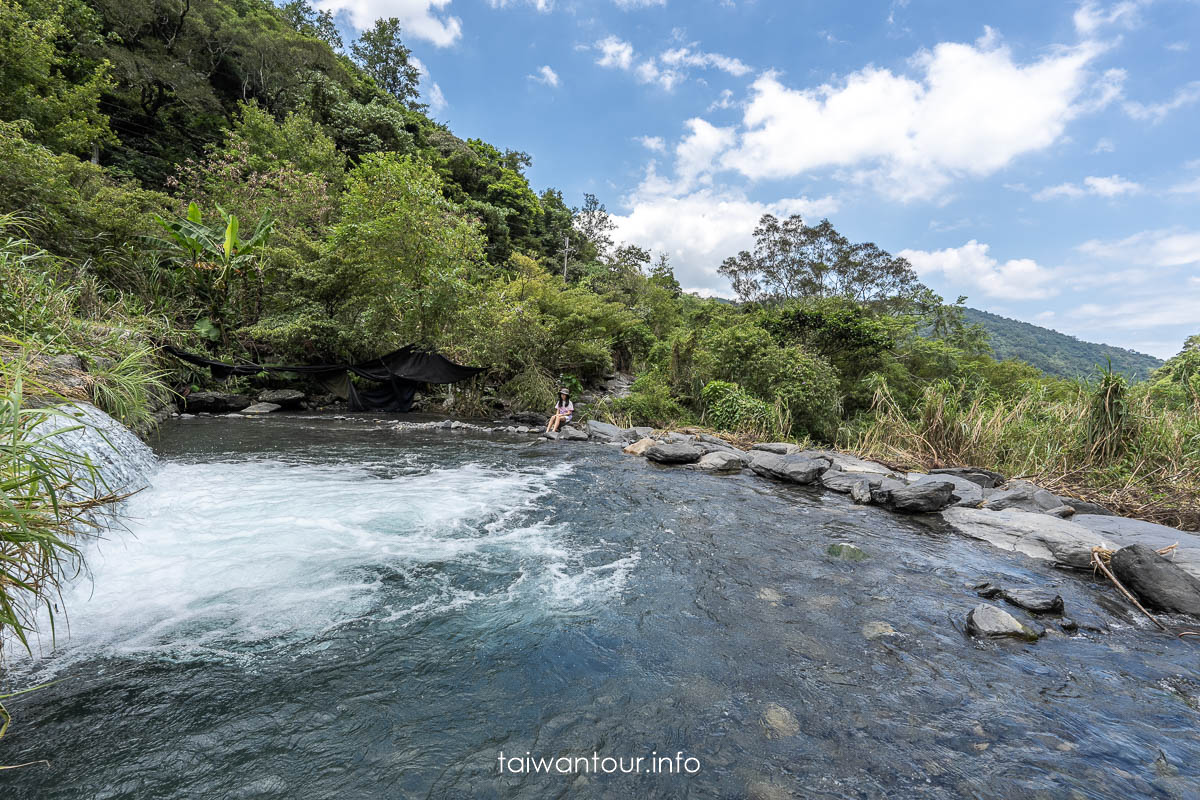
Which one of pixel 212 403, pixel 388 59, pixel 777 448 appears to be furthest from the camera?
pixel 388 59

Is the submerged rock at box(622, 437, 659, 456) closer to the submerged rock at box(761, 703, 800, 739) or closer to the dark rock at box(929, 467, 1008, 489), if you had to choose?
the dark rock at box(929, 467, 1008, 489)

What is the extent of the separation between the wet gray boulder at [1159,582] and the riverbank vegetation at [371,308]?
6.57ft

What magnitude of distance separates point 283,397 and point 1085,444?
14.1 metres

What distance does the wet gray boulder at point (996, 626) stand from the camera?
8.49 ft

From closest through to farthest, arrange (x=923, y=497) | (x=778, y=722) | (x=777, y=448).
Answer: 1. (x=778, y=722)
2. (x=923, y=497)
3. (x=777, y=448)

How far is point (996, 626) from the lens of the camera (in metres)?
2.61

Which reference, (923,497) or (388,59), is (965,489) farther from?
(388,59)

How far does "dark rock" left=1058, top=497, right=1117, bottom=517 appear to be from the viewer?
448 cm

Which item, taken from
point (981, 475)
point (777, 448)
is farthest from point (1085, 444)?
point (777, 448)

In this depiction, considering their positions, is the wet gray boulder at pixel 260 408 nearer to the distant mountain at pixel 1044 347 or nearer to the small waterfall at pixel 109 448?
the small waterfall at pixel 109 448

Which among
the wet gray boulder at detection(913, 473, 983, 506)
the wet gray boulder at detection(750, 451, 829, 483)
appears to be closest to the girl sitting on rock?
the wet gray boulder at detection(750, 451, 829, 483)

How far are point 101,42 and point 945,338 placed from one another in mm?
29458

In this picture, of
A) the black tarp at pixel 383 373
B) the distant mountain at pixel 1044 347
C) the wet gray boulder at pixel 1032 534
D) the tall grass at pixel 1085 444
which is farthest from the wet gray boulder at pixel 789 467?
the distant mountain at pixel 1044 347

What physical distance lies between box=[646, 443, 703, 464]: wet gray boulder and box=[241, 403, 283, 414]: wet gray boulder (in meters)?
8.57
